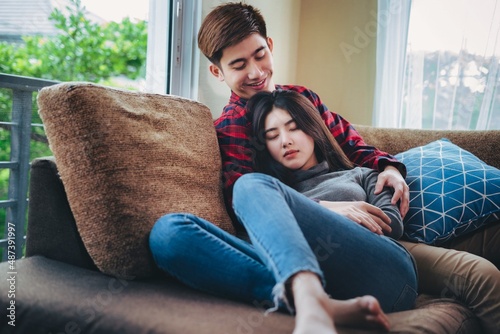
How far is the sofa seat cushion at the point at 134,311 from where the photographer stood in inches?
30.5

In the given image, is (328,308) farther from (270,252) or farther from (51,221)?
(51,221)

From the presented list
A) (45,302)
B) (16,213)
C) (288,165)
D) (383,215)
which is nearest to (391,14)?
(288,165)

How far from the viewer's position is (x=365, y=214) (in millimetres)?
1030

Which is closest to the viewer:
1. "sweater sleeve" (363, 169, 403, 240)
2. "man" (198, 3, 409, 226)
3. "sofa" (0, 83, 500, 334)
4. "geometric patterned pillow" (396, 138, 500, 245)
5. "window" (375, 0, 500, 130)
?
"sofa" (0, 83, 500, 334)

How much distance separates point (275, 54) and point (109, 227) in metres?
1.87

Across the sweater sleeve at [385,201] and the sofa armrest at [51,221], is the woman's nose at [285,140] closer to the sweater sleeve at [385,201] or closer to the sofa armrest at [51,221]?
the sweater sleeve at [385,201]

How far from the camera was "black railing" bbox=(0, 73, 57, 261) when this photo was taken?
1.50 metres

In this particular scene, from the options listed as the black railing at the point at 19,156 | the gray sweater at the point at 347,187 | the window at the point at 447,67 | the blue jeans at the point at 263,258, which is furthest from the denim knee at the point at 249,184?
the window at the point at 447,67

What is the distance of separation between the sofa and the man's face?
0.44 m

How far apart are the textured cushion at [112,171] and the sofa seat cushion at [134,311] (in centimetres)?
7

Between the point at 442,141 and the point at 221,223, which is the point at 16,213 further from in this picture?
the point at 442,141

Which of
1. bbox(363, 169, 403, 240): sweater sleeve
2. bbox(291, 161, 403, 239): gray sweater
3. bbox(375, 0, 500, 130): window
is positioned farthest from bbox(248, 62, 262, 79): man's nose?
bbox(375, 0, 500, 130): window

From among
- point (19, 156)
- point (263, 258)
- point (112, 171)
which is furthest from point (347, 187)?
point (19, 156)

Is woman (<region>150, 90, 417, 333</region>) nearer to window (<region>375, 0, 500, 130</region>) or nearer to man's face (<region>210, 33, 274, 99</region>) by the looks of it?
man's face (<region>210, 33, 274, 99</region>)
